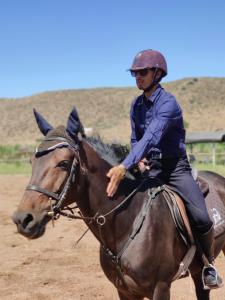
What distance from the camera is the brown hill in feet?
268

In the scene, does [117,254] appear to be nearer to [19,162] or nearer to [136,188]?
[136,188]

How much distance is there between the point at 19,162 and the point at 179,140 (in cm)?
2897

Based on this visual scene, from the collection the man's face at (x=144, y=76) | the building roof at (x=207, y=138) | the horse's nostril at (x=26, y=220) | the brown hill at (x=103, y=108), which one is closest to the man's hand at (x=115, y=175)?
the horse's nostril at (x=26, y=220)

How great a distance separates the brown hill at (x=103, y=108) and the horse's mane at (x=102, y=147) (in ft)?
225

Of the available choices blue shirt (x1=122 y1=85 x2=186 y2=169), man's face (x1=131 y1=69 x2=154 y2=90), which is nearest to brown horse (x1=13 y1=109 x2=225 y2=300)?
blue shirt (x1=122 y1=85 x2=186 y2=169)

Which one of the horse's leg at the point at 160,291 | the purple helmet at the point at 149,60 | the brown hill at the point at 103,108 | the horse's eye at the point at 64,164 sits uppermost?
the purple helmet at the point at 149,60

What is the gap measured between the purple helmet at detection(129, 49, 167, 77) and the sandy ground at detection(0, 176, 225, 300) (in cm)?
372

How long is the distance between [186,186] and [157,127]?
0.77 m

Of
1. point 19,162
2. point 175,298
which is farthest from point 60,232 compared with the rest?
point 19,162

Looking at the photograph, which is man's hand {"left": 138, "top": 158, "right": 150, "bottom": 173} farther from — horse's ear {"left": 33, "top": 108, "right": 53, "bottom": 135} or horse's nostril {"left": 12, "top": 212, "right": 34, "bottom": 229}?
horse's nostril {"left": 12, "top": 212, "right": 34, "bottom": 229}

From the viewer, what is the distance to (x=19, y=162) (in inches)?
1287

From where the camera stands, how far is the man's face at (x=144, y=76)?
4422 mm

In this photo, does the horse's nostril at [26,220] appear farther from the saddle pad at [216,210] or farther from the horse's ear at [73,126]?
the saddle pad at [216,210]

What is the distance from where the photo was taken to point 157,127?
13.6ft
